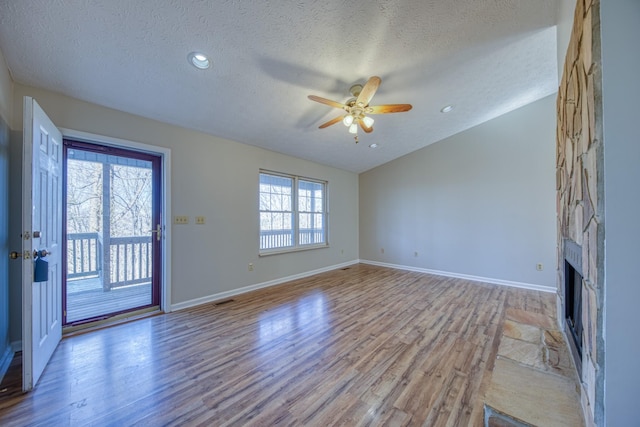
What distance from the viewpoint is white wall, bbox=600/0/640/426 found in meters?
0.92

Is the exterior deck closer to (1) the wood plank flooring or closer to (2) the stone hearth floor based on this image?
(1) the wood plank flooring

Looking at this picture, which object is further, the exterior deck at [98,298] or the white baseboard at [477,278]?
the white baseboard at [477,278]

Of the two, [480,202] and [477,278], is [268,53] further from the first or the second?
[477,278]

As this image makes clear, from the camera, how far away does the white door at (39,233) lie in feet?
5.74

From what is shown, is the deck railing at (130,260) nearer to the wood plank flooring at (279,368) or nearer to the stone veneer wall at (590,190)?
the wood plank flooring at (279,368)

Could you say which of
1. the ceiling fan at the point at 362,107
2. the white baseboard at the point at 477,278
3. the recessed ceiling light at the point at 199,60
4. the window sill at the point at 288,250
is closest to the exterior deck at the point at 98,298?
the window sill at the point at 288,250

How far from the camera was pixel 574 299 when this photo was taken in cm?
178

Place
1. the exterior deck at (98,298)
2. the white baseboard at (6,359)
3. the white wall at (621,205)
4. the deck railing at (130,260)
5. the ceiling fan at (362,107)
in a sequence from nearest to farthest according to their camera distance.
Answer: the white wall at (621,205) → the white baseboard at (6,359) → the ceiling fan at (362,107) → the exterior deck at (98,298) → the deck railing at (130,260)

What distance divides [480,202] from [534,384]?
385cm

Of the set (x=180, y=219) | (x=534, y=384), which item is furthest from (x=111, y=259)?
(x=534, y=384)

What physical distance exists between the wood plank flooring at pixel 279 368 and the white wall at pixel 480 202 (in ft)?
3.90

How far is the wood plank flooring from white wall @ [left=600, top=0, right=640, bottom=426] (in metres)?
0.87

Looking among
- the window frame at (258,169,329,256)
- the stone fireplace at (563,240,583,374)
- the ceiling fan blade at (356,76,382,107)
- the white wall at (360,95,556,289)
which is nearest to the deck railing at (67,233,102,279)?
the window frame at (258,169,329,256)

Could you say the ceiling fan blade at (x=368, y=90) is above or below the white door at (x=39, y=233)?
above
